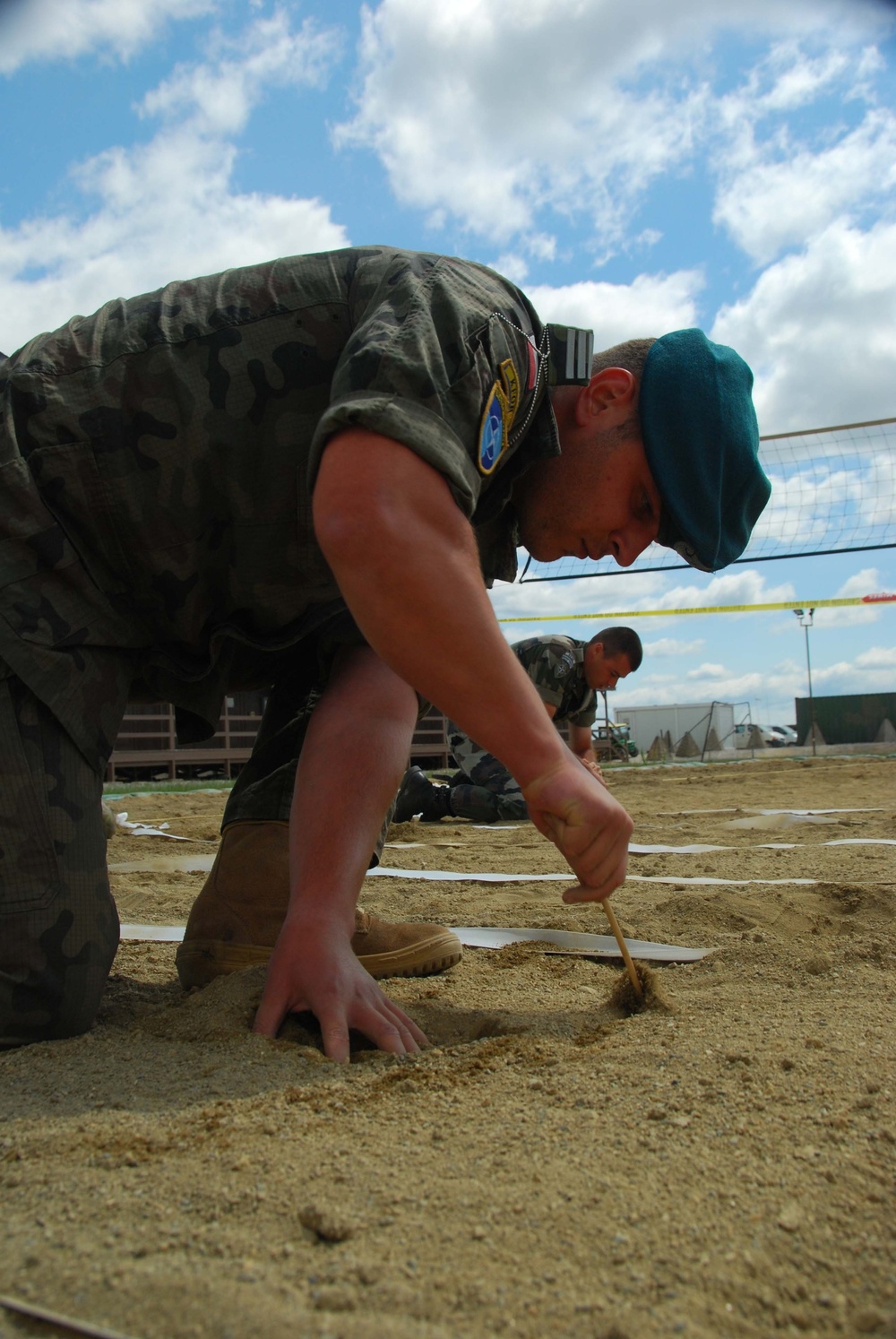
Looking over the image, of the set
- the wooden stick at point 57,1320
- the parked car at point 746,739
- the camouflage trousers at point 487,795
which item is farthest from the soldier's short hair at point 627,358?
the parked car at point 746,739

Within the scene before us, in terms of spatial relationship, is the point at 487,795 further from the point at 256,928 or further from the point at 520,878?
the point at 256,928

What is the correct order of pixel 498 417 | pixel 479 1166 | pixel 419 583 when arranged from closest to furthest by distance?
pixel 479 1166 → pixel 419 583 → pixel 498 417

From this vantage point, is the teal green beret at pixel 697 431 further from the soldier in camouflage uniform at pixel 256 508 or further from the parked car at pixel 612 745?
the parked car at pixel 612 745

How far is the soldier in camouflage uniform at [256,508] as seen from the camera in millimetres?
1330

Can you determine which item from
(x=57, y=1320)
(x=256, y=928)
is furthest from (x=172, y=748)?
(x=57, y=1320)

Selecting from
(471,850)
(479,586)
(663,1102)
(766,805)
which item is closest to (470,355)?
(479,586)

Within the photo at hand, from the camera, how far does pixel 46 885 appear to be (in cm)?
144

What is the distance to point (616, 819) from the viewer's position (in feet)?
3.89

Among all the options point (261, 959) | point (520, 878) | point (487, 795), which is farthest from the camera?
point (487, 795)

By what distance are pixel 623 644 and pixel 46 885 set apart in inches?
166

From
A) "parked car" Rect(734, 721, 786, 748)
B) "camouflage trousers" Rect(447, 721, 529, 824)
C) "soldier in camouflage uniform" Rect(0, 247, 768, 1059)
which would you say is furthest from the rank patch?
"parked car" Rect(734, 721, 786, 748)

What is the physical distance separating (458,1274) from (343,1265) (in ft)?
0.29

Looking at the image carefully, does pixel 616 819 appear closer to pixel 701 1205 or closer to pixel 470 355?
pixel 701 1205

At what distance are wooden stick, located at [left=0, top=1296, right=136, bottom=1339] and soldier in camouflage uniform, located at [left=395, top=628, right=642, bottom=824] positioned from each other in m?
4.54
